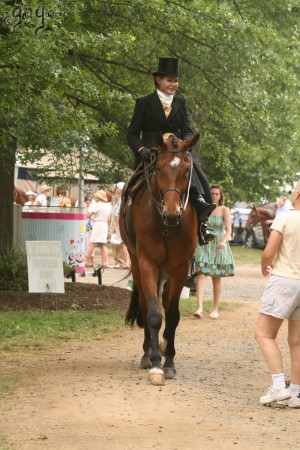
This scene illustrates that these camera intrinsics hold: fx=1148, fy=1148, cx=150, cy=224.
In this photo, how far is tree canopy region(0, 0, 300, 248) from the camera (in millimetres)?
13344

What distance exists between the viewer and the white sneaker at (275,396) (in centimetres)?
915

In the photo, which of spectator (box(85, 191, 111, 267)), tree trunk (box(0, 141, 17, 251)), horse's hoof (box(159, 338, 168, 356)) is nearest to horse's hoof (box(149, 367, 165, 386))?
horse's hoof (box(159, 338, 168, 356))

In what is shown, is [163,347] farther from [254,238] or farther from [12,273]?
[254,238]

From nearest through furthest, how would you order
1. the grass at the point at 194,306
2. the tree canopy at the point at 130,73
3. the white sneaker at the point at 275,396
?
the white sneaker at the point at 275,396 → the tree canopy at the point at 130,73 → the grass at the point at 194,306

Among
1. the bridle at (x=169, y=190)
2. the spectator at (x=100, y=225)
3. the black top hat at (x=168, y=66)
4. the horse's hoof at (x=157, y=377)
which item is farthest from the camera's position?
the spectator at (x=100, y=225)

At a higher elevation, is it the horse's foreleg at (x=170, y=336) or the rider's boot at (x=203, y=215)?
the rider's boot at (x=203, y=215)

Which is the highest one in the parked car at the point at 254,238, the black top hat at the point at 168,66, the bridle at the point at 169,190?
the black top hat at the point at 168,66

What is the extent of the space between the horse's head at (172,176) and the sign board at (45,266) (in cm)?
593

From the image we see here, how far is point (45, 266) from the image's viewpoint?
54.6 feet

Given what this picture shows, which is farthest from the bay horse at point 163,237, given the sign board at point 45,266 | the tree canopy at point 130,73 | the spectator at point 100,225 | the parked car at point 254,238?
the parked car at point 254,238

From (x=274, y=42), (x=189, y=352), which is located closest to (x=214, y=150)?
(x=274, y=42)

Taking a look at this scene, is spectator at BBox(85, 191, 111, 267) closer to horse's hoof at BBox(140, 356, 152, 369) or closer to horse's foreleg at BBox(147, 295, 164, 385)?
horse's hoof at BBox(140, 356, 152, 369)

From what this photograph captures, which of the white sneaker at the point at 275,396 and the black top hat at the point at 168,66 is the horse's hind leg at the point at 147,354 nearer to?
the white sneaker at the point at 275,396

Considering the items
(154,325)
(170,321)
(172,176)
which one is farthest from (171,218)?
(170,321)
